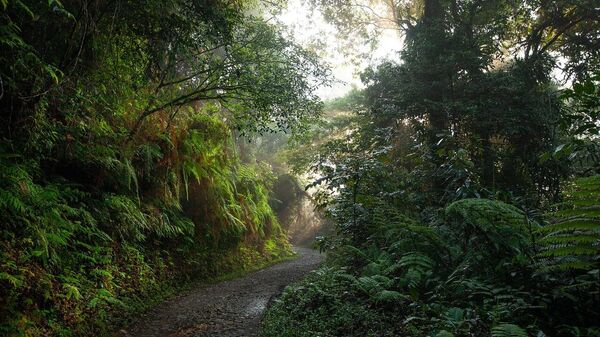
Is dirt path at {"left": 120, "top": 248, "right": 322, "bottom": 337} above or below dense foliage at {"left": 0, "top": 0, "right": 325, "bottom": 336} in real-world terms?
below

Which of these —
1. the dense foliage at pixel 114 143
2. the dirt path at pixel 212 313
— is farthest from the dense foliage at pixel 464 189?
the dense foliage at pixel 114 143

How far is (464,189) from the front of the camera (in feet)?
20.3

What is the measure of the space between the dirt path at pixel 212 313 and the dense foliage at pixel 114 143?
565 mm

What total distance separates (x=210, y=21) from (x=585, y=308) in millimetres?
7339

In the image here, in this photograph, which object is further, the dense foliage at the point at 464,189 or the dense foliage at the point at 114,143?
the dense foliage at the point at 114,143

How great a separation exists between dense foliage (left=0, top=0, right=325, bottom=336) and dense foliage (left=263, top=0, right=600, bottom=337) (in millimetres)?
→ 3095

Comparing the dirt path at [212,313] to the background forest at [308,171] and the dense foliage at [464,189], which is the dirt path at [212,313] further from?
the dense foliage at [464,189]

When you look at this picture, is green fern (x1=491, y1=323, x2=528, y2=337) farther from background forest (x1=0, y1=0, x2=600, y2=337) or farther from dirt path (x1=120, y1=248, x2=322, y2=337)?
dirt path (x1=120, y1=248, x2=322, y2=337)

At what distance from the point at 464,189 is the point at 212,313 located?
17.4 feet

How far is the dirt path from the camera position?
20.8ft

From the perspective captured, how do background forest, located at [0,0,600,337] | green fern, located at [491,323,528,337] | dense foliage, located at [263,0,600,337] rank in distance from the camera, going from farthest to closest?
background forest, located at [0,0,600,337]
dense foliage, located at [263,0,600,337]
green fern, located at [491,323,528,337]

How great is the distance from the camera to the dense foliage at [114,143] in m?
5.52

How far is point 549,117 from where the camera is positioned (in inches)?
414

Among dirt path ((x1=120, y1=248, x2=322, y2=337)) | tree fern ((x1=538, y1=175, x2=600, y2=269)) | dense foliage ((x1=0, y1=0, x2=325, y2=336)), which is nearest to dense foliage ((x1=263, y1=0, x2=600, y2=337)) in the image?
tree fern ((x1=538, y1=175, x2=600, y2=269))
